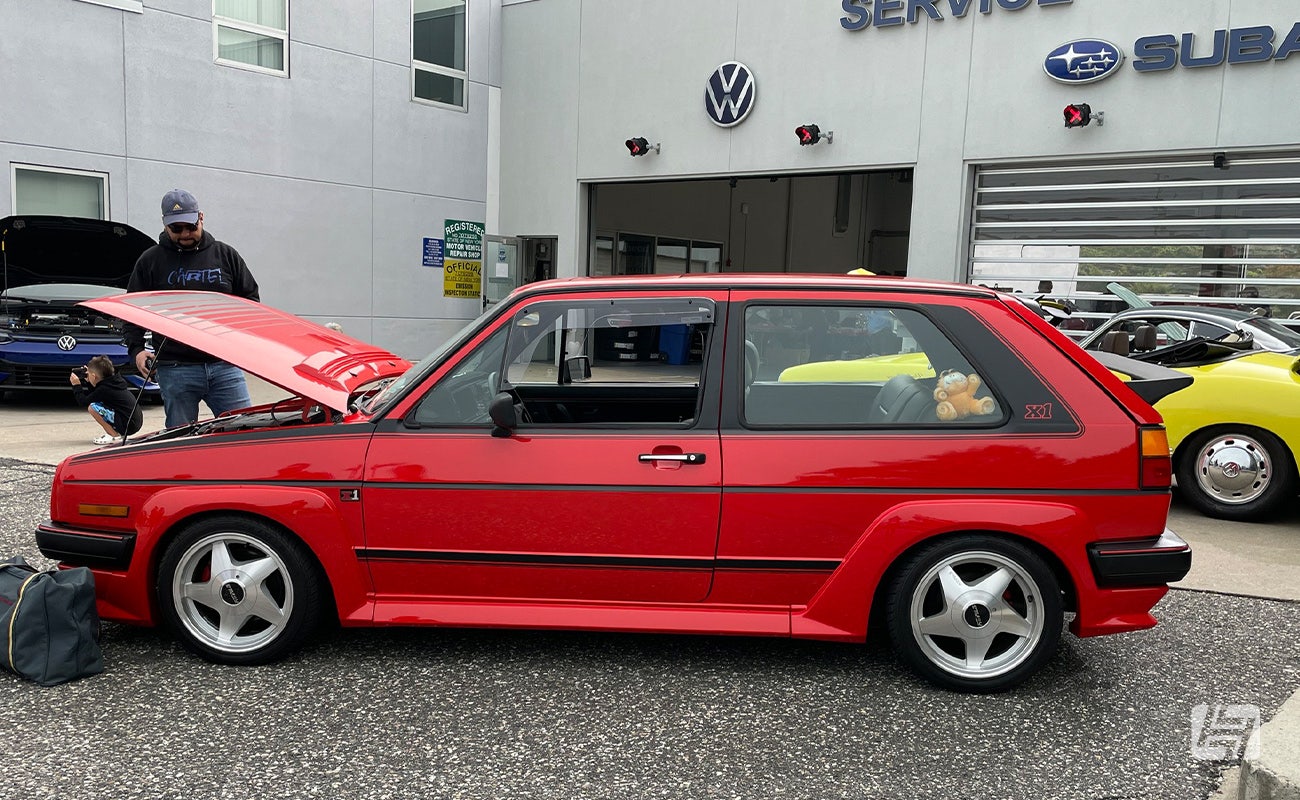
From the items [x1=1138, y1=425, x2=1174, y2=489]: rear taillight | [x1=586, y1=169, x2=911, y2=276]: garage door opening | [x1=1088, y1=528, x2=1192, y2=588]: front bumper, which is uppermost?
[x1=586, y1=169, x2=911, y2=276]: garage door opening

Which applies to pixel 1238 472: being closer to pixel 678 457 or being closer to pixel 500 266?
pixel 678 457

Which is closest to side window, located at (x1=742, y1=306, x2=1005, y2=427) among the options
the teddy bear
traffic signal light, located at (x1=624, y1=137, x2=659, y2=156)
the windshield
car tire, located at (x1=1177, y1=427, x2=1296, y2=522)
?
the teddy bear

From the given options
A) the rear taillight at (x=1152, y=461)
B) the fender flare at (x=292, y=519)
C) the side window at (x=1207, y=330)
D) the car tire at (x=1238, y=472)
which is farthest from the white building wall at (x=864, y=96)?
the fender flare at (x=292, y=519)

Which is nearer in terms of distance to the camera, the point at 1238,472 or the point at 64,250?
the point at 1238,472

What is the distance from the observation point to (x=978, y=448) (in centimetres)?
339

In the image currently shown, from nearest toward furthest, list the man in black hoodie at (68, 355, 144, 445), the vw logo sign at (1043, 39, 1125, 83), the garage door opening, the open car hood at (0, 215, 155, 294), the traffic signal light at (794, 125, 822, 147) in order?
the man in black hoodie at (68, 355, 144, 445), the open car hood at (0, 215, 155, 294), the vw logo sign at (1043, 39, 1125, 83), the traffic signal light at (794, 125, 822, 147), the garage door opening

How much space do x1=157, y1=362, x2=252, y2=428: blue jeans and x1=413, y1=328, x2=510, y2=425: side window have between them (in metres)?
2.00

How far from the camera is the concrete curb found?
260 cm

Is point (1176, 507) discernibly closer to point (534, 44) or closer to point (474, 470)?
point (474, 470)

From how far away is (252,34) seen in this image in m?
13.5

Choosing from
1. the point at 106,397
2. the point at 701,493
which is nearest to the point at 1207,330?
the point at 701,493

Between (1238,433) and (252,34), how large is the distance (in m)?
12.9

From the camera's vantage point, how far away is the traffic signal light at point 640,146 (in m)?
14.5

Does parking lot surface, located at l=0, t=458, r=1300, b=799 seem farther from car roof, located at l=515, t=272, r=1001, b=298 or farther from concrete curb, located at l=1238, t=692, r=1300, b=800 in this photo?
car roof, located at l=515, t=272, r=1001, b=298
